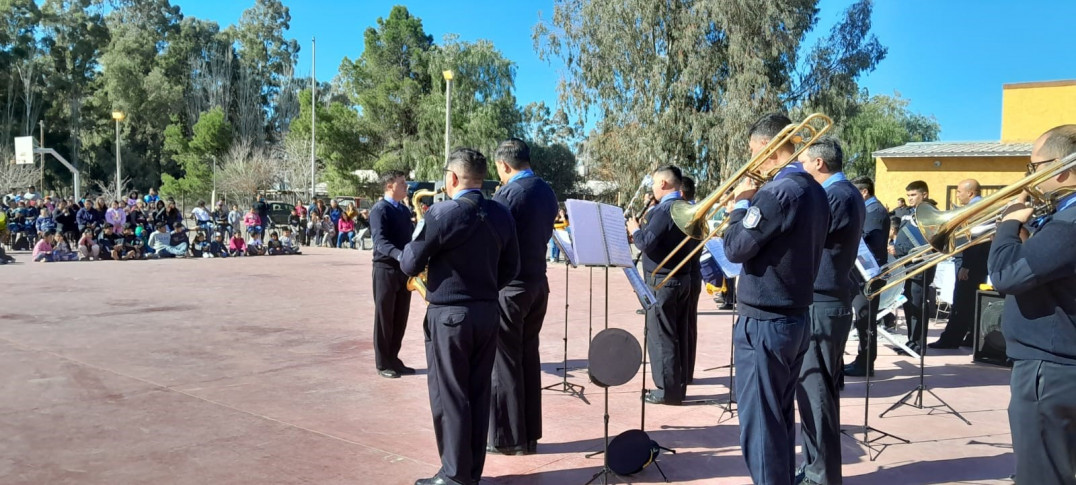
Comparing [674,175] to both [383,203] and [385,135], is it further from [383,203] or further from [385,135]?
[385,135]

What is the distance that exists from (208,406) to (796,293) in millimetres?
4402

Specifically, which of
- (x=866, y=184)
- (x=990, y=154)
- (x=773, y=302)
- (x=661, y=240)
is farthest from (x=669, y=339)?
(x=990, y=154)

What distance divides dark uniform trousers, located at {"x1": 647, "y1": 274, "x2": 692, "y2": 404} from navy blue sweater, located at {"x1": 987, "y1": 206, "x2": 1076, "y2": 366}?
3023mm

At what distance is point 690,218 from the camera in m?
4.16

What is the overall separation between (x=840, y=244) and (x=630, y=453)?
1752mm

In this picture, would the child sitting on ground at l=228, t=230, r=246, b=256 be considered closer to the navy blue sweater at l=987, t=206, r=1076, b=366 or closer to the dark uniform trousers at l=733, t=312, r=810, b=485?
the dark uniform trousers at l=733, t=312, r=810, b=485

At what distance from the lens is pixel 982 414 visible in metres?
5.95

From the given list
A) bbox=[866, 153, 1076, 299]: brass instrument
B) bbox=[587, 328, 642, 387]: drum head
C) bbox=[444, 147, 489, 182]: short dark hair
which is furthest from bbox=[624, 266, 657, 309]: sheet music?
bbox=[866, 153, 1076, 299]: brass instrument

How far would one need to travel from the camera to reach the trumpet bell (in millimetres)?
4145

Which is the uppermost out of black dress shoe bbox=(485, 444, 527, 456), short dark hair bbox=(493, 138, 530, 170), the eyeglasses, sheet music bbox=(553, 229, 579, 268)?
short dark hair bbox=(493, 138, 530, 170)

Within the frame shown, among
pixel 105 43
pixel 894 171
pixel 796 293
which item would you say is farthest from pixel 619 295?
pixel 105 43

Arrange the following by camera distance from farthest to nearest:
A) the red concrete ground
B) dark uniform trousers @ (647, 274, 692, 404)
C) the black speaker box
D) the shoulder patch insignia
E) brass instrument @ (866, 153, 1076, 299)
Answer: the black speaker box, dark uniform trousers @ (647, 274, 692, 404), the red concrete ground, the shoulder patch insignia, brass instrument @ (866, 153, 1076, 299)

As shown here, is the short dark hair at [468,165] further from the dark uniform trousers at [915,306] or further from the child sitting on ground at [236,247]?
the child sitting on ground at [236,247]

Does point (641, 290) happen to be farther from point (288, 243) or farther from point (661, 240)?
Answer: point (288, 243)
